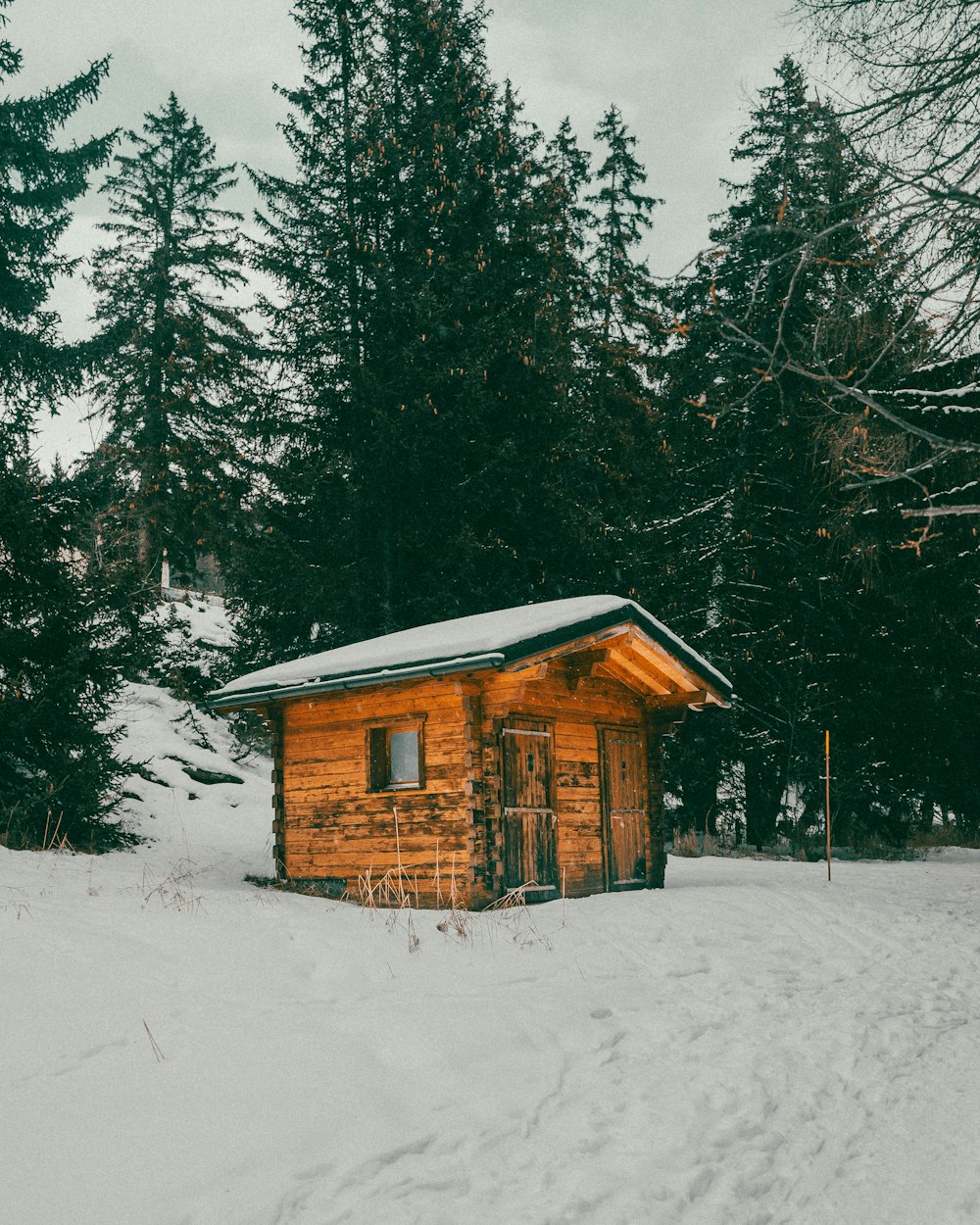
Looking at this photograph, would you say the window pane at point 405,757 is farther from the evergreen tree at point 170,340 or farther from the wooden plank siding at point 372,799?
the evergreen tree at point 170,340

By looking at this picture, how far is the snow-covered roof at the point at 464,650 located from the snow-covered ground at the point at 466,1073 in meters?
3.28

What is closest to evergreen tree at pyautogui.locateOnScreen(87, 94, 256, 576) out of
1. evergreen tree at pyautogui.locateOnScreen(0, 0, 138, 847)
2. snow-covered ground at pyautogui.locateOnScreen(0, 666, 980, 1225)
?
evergreen tree at pyautogui.locateOnScreen(0, 0, 138, 847)

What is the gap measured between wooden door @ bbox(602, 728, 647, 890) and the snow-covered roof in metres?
1.53

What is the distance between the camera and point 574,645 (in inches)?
483

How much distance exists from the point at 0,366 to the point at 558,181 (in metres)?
12.7

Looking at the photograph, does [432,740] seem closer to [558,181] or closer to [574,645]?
[574,645]

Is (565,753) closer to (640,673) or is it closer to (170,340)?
(640,673)

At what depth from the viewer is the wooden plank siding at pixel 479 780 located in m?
11.9

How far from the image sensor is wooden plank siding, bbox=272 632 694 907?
467 inches

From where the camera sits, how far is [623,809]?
14.3 m

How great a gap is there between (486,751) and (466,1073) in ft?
22.8

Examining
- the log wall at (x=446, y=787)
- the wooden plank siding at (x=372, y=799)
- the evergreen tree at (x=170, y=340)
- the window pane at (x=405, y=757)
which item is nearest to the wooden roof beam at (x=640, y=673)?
the log wall at (x=446, y=787)

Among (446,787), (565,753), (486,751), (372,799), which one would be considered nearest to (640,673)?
(565,753)

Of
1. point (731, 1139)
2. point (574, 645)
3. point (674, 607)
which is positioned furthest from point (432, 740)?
point (674, 607)
